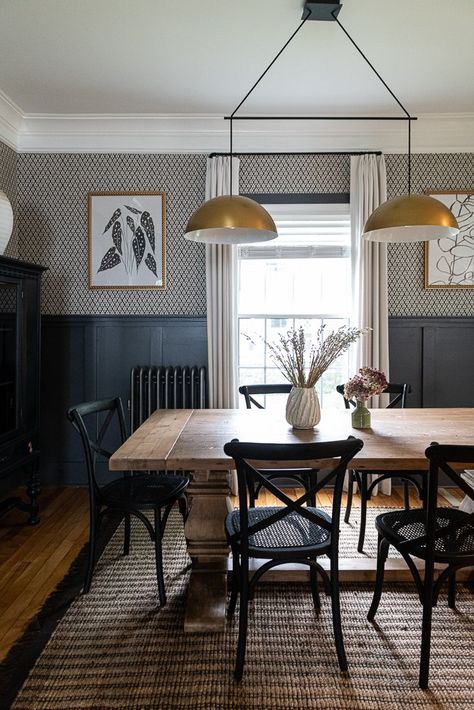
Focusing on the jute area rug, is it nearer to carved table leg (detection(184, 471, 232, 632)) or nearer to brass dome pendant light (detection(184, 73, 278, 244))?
carved table leg (detection(184, 471, 232, 632))

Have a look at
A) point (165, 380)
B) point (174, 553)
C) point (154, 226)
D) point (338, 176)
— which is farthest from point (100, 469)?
point (338, 176)

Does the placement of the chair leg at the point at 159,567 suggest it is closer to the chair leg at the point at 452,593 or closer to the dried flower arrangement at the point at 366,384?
the dried flower arrangement at the point at 366,384

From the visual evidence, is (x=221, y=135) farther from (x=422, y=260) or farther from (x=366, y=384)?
(x=366, y=384)

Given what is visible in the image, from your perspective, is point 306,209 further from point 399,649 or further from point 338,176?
point 399,649

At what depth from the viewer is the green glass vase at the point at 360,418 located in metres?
2.52

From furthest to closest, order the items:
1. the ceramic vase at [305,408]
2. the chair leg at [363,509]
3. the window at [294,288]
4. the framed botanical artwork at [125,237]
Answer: the window at [294,288] < the framed botanical artwork at [125,237] < the chair leg at [363,509] < the ceramic vase at [305,408]

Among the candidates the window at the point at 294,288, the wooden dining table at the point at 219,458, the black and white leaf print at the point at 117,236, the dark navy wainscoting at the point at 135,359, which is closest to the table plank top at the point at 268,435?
the wooden dining table at the point at 219,458

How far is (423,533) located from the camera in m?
1.97

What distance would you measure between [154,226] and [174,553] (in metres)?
2.49

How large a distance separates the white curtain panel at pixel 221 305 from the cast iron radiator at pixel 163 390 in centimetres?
12

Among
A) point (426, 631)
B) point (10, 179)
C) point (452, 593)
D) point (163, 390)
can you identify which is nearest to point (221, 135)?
point (10, 179)

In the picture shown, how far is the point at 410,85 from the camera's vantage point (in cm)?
336

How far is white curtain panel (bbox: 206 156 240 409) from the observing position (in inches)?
152

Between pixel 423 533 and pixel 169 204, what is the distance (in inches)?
122
